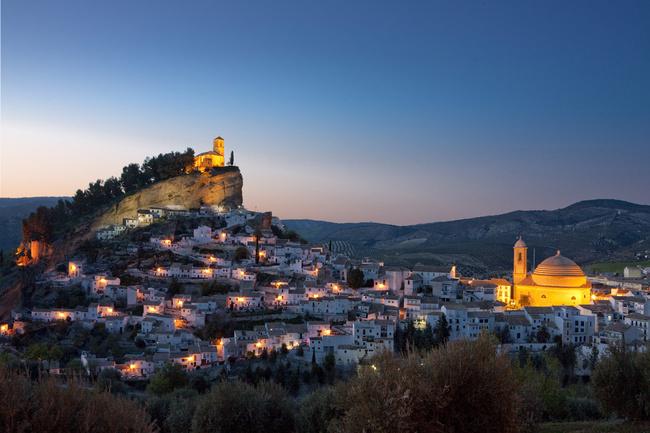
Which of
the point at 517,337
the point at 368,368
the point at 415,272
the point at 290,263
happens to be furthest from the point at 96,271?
the point at 368,368

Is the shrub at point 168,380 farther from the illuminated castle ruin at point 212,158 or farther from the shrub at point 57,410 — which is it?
the illuminated castle ruin at point 212,158

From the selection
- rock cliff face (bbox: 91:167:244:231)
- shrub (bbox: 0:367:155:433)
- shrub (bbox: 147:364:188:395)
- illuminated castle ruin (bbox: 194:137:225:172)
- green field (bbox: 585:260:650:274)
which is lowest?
shrub (bbox: 147:364:188:395)

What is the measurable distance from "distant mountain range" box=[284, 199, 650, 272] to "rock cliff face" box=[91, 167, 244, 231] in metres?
27.6

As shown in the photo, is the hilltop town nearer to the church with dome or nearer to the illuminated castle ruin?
the church with dome

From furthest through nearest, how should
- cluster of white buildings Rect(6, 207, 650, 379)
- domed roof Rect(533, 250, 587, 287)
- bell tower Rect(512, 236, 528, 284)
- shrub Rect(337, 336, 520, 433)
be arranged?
bell tower Rect(512, 236, 528, 284) < domed roof Rect(533, 250, 587, 287) < cluster of white buildings Rect(6, 207, 650, 379) < shrub Rect(337, 336, 520, 433)

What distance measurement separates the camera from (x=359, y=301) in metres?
42.1

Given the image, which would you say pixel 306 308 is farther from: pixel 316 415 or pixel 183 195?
pixel 183 195

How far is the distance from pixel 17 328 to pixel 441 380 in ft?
129

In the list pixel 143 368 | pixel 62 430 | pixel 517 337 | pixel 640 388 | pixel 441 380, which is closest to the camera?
pixel 62 430

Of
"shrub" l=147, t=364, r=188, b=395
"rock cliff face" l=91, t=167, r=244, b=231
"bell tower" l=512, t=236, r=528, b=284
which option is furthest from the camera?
"rock cliff face" l=91, t=167, r=244, b=231

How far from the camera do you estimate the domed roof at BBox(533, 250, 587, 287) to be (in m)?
43.3

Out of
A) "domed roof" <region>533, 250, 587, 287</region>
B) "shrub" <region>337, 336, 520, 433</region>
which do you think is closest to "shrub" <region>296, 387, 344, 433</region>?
"shrub" <region>337, 336, 520, 433</region>

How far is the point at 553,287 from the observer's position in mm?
43094

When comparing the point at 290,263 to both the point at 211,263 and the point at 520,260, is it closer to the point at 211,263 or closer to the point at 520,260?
the point at 211,263
